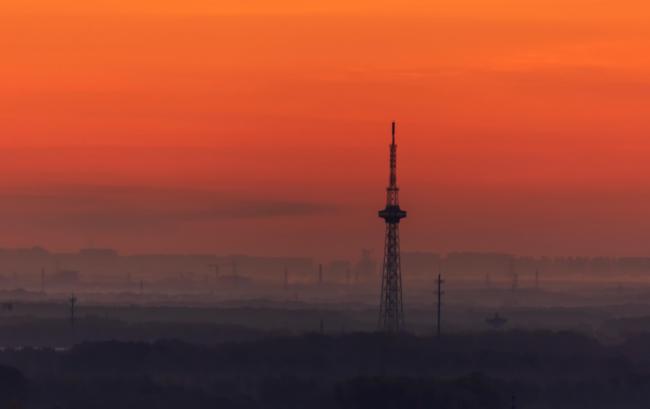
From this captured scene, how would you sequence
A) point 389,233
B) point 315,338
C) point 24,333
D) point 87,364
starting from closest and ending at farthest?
point 389,233, point 87,364, point 315,338, point 24,333

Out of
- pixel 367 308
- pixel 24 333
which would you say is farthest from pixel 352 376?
pixel 367 308

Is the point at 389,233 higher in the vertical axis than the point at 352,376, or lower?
higher

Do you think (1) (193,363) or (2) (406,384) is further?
(1) (193,363)

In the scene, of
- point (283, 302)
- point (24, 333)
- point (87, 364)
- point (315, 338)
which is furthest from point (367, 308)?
point (87, 364)

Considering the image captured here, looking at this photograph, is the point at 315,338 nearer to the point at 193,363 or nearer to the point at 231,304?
the point at 193,363

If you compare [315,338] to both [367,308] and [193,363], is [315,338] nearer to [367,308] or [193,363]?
[193,363]

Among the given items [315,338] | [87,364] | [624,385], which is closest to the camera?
[624,385]
